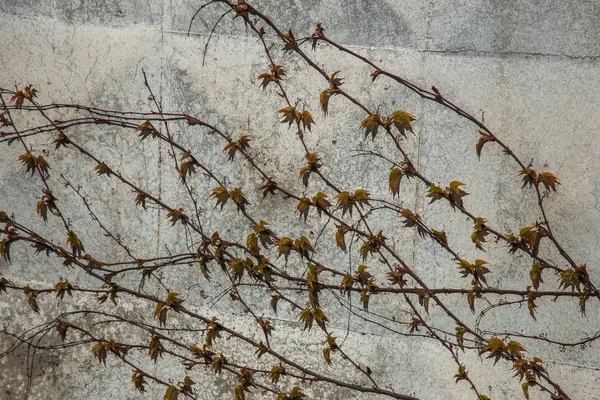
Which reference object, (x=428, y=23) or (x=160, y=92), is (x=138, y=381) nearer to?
(x=160, y=92)

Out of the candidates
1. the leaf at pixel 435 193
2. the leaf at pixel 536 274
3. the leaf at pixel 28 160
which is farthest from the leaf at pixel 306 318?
the leaf at pixel 28 160

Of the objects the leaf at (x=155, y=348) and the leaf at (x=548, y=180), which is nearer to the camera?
the leaf at (x=548, y=180)

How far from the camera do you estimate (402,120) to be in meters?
3.38

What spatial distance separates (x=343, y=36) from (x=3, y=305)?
8.52 feet

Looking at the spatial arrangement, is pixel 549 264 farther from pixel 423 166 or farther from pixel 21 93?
pixel 21 93

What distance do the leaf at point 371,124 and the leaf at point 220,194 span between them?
2.89 feet

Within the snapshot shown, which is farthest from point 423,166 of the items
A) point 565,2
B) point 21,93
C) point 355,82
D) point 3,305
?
point 3,305

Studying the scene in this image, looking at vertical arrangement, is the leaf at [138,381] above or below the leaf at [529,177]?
below

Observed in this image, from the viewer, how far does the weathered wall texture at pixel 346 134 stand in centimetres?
335

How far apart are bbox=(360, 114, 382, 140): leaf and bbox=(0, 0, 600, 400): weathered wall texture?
0.19 feet

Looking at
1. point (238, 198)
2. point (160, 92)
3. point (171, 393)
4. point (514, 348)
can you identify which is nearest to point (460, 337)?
point (514, 348)

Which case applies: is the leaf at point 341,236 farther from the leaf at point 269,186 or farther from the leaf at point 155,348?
the leaf at point 155,348

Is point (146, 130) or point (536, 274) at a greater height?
point (146, 130)

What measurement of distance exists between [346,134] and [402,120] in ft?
1.08
